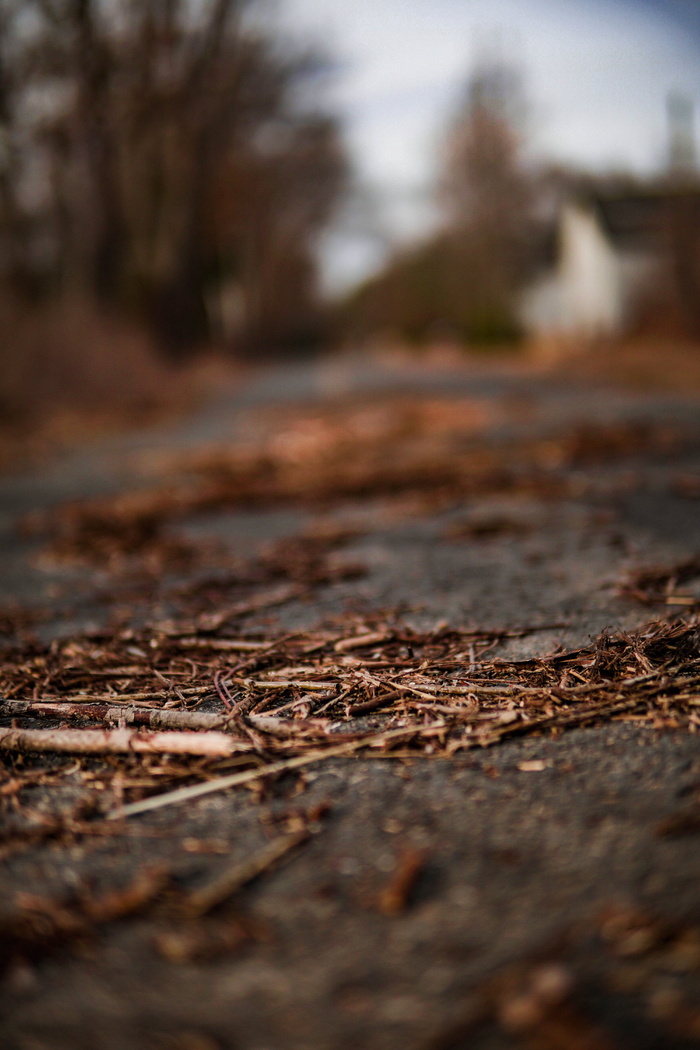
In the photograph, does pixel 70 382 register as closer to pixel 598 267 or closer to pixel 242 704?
pixel 242 704

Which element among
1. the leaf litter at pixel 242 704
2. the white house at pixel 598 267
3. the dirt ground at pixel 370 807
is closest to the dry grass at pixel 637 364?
the white house at pixel 598 267

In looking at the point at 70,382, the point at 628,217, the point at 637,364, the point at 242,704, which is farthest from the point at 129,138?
the point at 628,217

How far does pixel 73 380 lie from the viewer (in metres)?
11.2

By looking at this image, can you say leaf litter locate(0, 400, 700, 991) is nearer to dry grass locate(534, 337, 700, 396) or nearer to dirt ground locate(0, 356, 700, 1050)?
dirt ground locate(0, 356, 700, 1050)

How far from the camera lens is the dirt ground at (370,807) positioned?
806 mm

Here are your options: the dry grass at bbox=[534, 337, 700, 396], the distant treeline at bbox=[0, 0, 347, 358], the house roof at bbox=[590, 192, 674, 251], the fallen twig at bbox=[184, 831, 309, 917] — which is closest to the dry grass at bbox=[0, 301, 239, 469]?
the distant treeline at bbox=[0, 0, 347, 358]

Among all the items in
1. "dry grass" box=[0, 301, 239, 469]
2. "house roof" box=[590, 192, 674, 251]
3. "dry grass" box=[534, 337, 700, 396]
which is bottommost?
"dry grass" box=[534, 337, 700, 396]

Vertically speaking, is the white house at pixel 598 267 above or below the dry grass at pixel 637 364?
above

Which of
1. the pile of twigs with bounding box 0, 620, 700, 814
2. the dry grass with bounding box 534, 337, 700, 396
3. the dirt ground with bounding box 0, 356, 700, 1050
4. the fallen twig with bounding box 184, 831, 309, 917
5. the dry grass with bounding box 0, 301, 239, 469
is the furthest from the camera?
the dry grass with bounding box 534, 337, 700, 396

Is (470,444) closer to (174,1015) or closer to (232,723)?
(232,723)

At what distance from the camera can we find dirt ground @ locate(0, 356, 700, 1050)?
0.81 meters

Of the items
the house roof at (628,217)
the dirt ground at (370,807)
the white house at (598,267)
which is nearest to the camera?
the dirt ground at (370,807)

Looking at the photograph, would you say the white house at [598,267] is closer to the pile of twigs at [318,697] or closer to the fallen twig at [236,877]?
the pile of twigs at [318,697]

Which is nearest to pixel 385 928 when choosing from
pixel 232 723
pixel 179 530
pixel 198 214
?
pixel 232 723
